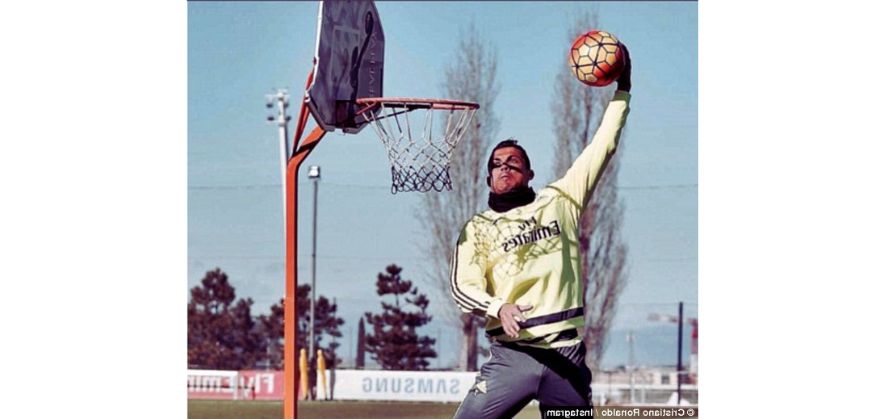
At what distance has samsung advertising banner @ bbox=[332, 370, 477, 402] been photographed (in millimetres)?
15758

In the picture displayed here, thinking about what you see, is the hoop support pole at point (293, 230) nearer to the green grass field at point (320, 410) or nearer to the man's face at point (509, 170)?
the man's face at point (509, 170)

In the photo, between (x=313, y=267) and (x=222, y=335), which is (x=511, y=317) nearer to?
(x=313, y=267)

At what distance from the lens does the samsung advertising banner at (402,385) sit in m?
15.8

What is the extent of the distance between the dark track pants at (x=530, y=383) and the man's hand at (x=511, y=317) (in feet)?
0.99

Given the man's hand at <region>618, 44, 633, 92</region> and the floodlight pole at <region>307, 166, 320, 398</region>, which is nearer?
the man's hand at <region>618, 44, 633, 92</region>

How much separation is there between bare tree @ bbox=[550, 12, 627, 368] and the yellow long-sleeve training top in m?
7.69

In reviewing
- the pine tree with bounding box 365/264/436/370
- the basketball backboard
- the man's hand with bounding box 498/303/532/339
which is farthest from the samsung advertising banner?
the man's hand with bounding box 498/303/532/339

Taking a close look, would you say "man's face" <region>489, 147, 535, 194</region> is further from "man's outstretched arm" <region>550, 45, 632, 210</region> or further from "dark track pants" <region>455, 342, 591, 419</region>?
"dark track pants" <region>455, 342, 591, 419</region>

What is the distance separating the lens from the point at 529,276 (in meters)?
6.62

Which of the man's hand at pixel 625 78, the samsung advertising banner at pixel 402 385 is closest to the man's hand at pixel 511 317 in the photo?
the man's hand at pixel 625 78

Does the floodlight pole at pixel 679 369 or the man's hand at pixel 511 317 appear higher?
the man's hand at pixel 511 317
